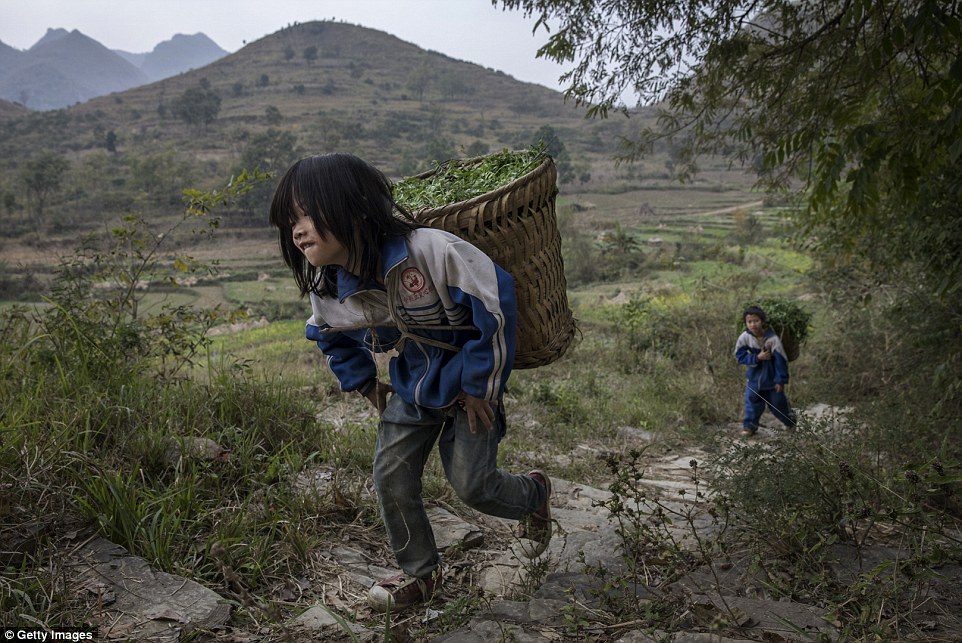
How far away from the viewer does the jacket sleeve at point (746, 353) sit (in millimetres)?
5547

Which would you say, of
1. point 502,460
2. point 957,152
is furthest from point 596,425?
point 957,152

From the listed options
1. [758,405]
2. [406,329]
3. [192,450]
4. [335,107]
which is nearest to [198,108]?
[335,107]

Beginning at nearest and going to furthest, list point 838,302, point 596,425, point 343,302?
point 343,302 → point 596,425 → point 838,302

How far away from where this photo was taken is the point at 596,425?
5.26 meters

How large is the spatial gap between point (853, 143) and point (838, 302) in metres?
5.23

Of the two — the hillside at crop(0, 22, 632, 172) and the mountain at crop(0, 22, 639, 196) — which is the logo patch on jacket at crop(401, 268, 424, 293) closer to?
the mountain at crop(0, 22, 639, 196)

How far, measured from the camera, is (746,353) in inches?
220

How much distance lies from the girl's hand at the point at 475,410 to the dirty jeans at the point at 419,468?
0.21 feet

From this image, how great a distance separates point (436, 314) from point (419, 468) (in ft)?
2.06

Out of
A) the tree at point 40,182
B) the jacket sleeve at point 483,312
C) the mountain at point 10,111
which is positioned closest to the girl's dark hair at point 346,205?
the jacket sleeve at point 483,312

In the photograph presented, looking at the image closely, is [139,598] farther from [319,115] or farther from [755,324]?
[319,115]

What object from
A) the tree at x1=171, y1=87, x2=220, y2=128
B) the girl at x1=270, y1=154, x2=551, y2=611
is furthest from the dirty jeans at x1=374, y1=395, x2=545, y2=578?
the tree at x1=171, y1=87, x2=220, y2=128

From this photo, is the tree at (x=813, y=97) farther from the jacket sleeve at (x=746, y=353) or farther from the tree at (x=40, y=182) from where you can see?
the tree at (x=40, y=182)

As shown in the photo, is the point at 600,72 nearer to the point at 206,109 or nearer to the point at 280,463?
the point at 280,463
